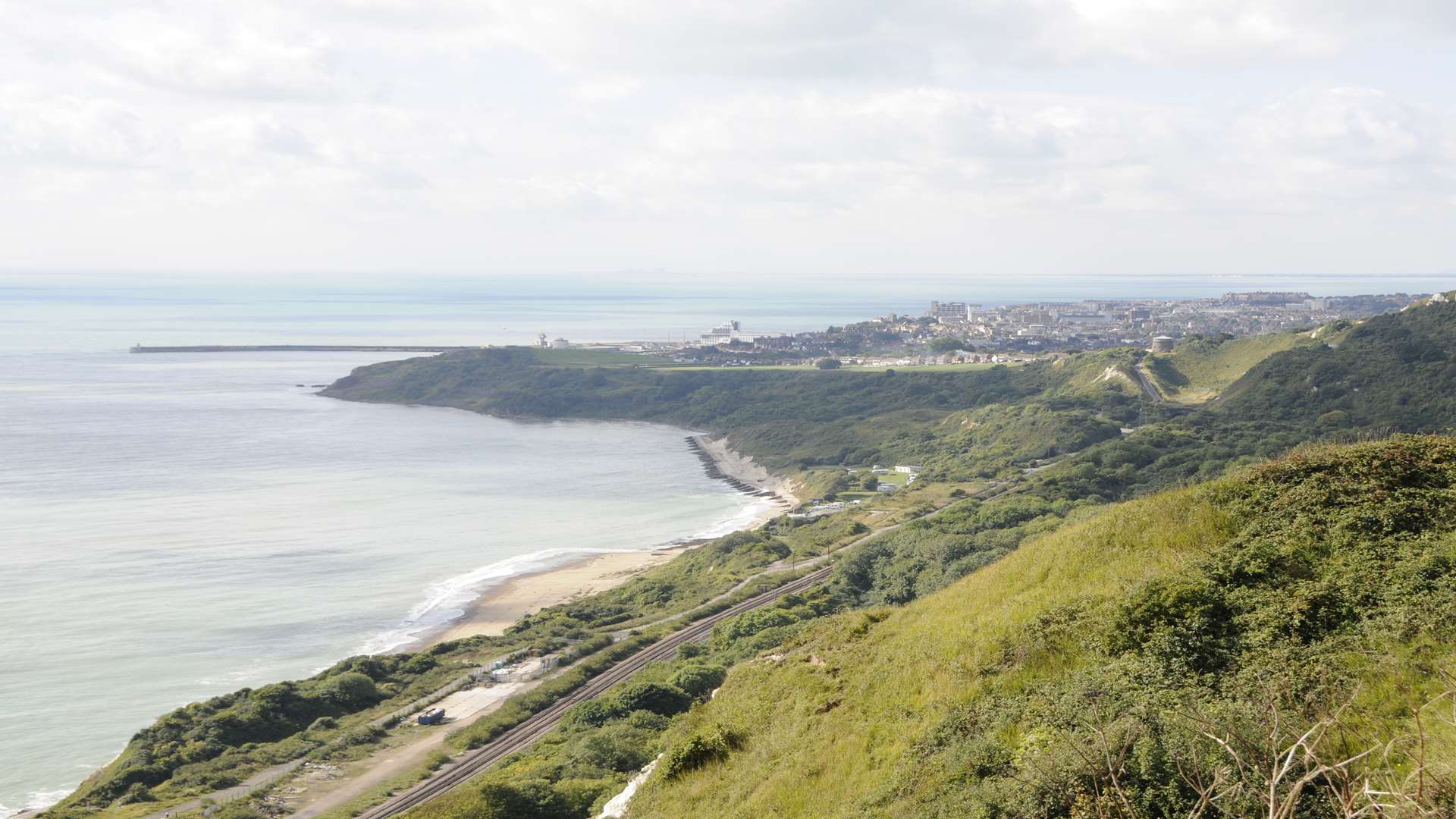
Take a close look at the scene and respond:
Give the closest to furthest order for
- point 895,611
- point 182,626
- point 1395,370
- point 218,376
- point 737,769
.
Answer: point 737,769, point 895,611, point 182,626, point 1395,370, point 218,376

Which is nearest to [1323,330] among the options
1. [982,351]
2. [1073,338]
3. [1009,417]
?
[1009,417]

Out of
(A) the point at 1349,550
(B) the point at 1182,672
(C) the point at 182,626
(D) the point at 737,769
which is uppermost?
(A) the point at 1349,550

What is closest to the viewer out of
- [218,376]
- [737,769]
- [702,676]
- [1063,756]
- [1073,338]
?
[1063,756]

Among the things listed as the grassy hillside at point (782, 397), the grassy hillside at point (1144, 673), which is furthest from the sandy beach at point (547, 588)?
the grassy hillside at point (782, 397)

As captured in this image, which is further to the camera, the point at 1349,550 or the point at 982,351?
the point at 982,351

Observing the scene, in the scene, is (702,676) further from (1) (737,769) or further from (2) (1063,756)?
(2) (1063,756)

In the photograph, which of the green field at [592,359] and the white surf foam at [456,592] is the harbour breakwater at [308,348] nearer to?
the green field at [592,359]
